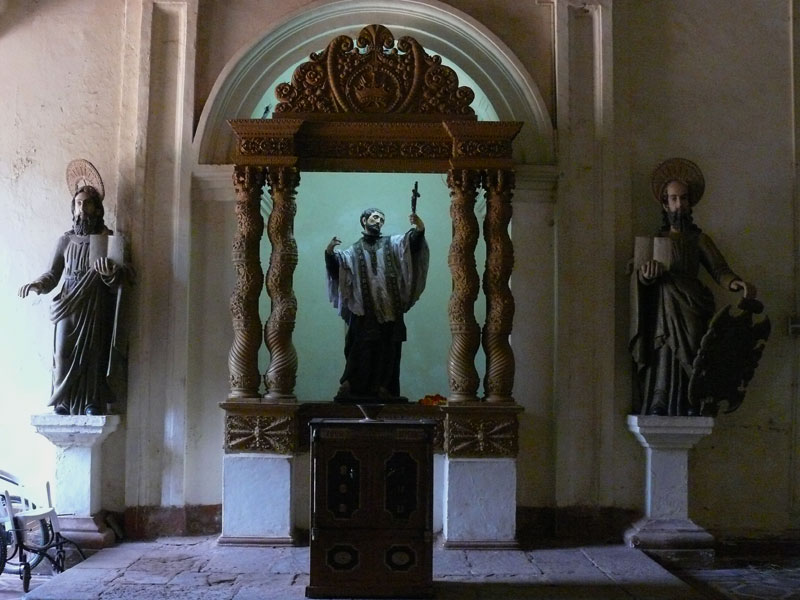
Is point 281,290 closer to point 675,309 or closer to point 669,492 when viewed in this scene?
point 675,309

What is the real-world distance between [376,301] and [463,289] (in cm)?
69

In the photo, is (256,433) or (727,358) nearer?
(256,433)

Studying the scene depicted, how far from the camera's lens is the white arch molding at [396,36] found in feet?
20.5

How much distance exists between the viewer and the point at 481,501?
5.66 metres

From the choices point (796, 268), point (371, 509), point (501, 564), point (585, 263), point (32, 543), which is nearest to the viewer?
point (371, 509)

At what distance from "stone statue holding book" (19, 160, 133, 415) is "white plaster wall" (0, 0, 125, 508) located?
0.29 m

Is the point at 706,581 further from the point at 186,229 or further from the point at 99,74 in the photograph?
the point at 99,74

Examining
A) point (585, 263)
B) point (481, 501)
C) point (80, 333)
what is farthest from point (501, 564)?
point (80, 333)

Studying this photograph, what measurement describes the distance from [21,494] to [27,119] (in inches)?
103

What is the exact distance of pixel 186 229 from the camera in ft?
20.2

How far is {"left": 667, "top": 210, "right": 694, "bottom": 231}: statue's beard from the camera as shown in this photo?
603 cm

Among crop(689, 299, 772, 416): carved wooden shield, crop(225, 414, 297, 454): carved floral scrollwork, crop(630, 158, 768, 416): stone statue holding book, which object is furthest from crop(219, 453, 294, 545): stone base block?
crop(689, 299, 772, 416): carved wooden shield

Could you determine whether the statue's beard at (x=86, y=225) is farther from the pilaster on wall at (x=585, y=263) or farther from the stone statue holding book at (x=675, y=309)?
the stone statue holding book at (x=675, y=309)

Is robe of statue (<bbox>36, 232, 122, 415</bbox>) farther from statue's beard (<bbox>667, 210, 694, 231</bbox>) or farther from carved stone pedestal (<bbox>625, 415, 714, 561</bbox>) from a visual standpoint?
statue's beard (<bbox>667, 210, 694, 231</bbox>)
